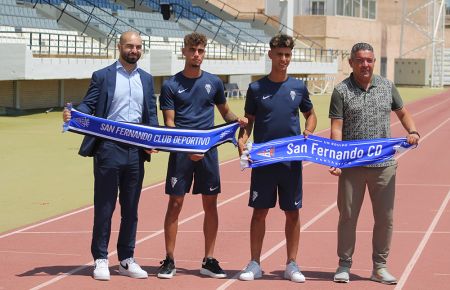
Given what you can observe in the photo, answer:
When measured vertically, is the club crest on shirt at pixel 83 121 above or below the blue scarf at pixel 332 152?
above

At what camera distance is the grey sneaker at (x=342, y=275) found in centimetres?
916

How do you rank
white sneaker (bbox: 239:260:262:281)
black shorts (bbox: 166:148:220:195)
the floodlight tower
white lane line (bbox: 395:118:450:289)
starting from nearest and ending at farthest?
1. white sneaker (bbox: 239:260:262:281)
2. black shorts (bbox: 166:148:220:195)
3. white lane line (bbox: 395:118:450:289)
4. the floodlight tower

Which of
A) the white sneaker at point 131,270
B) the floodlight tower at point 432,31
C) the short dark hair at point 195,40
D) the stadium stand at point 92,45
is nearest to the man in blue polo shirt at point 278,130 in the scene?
the short dark hair at point 195,40

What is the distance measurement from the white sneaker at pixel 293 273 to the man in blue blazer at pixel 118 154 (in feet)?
4.03

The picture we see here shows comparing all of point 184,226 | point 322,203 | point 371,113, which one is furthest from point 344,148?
point 322,203

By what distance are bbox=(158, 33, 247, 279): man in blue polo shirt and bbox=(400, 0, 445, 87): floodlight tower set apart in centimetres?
8047

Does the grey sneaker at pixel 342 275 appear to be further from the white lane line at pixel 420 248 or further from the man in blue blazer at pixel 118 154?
the man in blue blazer at pixel 118 154

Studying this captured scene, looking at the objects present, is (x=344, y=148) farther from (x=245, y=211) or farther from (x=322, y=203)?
(x=322, y=203)

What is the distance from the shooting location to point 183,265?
1011cm

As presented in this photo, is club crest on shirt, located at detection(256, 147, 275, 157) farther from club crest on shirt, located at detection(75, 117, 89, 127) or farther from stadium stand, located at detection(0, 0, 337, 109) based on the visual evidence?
stadium stand, located at detection(0, 0, 337, 109)

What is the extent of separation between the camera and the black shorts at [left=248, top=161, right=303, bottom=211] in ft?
30.4

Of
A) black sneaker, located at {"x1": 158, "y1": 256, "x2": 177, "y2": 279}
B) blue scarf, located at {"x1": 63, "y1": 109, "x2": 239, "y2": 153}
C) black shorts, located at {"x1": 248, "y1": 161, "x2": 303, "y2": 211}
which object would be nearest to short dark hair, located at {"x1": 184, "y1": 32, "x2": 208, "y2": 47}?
blue scarf, located at {"x1": 63, "y1": 109, "x2": 239, "y2": 153}

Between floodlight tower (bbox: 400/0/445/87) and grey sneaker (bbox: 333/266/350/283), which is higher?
floodlight tower (bbox: 400/0/445/87)

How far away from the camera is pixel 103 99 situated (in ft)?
30.8
